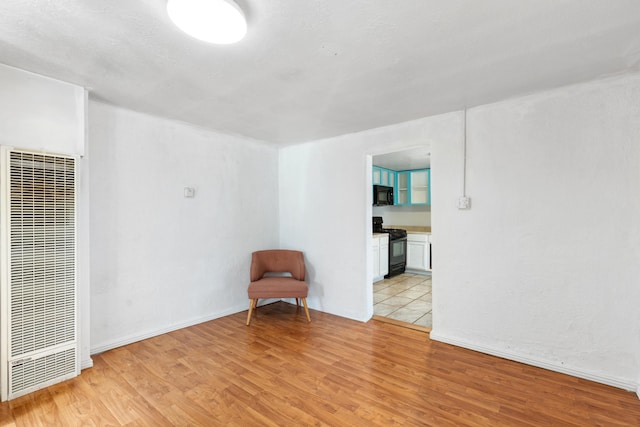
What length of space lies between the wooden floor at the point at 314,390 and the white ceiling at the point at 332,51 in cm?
227

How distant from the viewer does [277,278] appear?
3.74m

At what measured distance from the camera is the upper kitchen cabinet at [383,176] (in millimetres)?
5633

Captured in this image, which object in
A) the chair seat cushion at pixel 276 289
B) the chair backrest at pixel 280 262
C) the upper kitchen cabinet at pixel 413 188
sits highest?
the upper kitchen cabinet at pixel 413 188

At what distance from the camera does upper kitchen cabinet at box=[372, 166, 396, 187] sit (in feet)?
18.5

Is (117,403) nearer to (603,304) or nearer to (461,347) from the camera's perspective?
(461,347)

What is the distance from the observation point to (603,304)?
7.36 feet

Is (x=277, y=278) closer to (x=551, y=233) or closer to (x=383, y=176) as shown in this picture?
(x=551, y=233)

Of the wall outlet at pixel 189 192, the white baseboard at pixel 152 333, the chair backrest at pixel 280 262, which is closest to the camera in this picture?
the white baseboard at pixel 152 333

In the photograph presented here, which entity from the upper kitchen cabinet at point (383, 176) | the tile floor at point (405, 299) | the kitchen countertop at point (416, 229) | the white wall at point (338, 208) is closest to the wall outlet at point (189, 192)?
the white wall at point (338, 208)

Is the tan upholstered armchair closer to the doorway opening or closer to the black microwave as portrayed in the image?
the doorway opening

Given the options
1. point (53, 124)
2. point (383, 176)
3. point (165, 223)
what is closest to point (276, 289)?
point (165, 223)

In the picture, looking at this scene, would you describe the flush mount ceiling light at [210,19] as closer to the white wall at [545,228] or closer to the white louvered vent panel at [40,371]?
the white wall at [545,228]

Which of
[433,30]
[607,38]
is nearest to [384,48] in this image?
[433,30]

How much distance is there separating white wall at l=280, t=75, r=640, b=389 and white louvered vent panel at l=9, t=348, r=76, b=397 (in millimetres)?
Result: 3173
